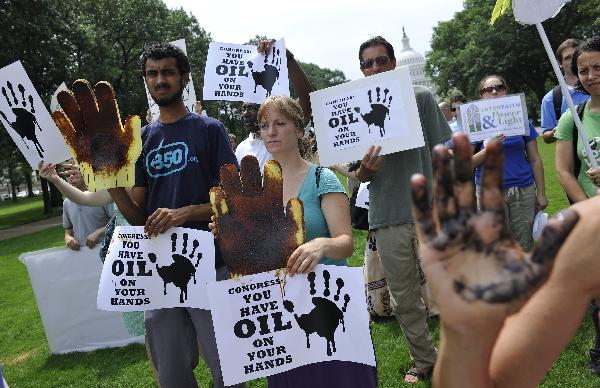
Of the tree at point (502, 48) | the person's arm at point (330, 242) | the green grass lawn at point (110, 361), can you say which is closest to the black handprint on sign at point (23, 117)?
the person's arm at point (330, 242)

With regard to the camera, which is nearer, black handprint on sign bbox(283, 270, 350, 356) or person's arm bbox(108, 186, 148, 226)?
black handprint on sign bbox(283, 270, 350, 356)

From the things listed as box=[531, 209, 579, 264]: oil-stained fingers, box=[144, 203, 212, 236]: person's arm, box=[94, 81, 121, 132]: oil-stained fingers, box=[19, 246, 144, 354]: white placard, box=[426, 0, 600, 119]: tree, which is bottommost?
box=[19, 246, 144, 354]: white placard

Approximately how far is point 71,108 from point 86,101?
9 centimetres

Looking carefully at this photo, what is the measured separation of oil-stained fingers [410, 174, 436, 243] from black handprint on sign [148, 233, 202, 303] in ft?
6.44

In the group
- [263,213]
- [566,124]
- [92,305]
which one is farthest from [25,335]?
[566,124]

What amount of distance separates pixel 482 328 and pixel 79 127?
7.88ft

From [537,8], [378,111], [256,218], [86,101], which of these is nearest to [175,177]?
[86,101]

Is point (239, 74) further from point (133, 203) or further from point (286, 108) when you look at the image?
point (286, 108)

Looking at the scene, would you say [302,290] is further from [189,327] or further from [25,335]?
[25,335]

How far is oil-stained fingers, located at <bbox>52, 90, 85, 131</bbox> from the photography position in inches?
105

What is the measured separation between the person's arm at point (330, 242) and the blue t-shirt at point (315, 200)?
0.08ft

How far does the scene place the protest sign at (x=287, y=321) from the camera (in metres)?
Result: 2.35

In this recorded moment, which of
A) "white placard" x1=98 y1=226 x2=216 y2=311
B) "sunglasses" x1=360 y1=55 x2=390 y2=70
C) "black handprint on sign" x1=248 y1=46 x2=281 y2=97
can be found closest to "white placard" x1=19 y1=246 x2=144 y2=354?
"black handprint on sign" x1=248 y1=46 x2=281 y2=97

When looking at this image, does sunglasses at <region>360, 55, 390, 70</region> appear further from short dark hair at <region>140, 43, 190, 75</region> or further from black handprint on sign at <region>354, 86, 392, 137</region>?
short dark hair at <region>140, 43, 190, 75</region>
